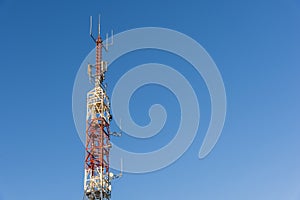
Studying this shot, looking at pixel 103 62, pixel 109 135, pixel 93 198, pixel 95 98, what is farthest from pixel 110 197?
pixel 103 62

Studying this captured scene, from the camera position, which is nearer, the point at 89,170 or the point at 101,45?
the point at 89,170

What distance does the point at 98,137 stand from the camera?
50.1 m

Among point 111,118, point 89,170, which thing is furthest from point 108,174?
point 111,118

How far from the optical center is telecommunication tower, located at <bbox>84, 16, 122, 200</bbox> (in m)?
48.3

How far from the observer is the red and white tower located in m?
48.3

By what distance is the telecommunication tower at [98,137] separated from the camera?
158 feet

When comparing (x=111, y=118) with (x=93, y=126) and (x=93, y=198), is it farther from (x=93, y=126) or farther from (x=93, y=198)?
(x=93, y=198)

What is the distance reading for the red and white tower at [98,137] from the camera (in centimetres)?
4828

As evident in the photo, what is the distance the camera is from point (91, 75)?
53.0m

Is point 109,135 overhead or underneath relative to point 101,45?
underneath

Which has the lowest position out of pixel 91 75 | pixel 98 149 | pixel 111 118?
pixel 98 149

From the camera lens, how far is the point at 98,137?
164 feet

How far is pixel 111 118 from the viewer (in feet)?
171

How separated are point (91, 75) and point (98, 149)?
7.46 m
